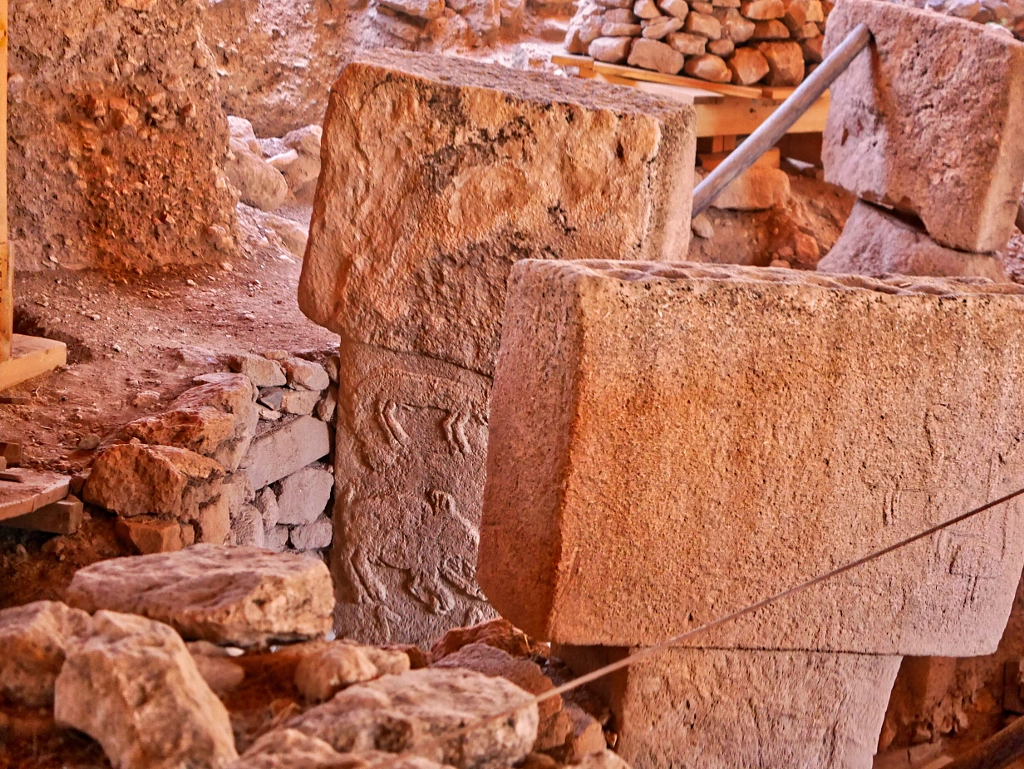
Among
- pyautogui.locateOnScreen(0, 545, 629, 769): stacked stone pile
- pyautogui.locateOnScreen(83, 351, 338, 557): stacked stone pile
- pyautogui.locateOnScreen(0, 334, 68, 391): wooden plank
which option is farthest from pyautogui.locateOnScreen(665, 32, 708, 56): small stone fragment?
pyautogui.locateOnScreen(0, 545, 629, 769): stacked stone pile

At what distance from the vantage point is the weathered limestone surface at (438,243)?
10.4ft

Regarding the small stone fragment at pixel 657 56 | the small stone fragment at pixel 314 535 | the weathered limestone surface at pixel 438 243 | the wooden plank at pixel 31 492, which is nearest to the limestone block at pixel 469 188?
the weathered limestone surface at pixel 438 243

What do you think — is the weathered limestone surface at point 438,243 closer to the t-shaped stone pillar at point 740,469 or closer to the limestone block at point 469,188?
the limestone block at point 469,188

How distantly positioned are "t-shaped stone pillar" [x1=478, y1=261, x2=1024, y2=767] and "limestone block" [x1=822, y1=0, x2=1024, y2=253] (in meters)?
2.45

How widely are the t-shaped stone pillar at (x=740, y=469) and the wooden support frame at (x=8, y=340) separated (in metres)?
1.68

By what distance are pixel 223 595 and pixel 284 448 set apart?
198 cm

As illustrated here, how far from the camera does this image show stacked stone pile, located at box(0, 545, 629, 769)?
131cm

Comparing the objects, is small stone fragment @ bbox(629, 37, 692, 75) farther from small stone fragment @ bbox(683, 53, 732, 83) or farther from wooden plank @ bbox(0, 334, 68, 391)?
wooden plank @ bbox(0, 334, 68, 391)

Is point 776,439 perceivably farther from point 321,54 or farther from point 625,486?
point 321,54

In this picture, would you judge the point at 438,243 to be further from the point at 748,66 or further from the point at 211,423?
the point at 748,66

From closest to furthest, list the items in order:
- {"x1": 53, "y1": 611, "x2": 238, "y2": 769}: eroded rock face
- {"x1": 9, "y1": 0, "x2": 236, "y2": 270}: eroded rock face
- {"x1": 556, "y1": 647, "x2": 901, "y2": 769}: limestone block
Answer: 1. {"x1": 53, "y1": 611, "x2": 238, "y2": 769}: eroded rock face
2. {"x1": 556, "y1": 647, "x2": 901, "y2": 769}: limestone block
3. {"x1": 9, "y1": 0, "x2": 236, "y2": 270}: eroded rock face

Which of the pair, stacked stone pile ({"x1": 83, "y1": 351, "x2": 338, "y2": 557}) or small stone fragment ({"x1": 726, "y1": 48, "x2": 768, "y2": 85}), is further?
small stone fragment ({"x1": 726, "y1": 48, "x2": 768, "y2": 85})

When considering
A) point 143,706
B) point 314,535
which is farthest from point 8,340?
point 143,706

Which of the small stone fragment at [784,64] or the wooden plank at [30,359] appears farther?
the small stone fragment at [784,64]
